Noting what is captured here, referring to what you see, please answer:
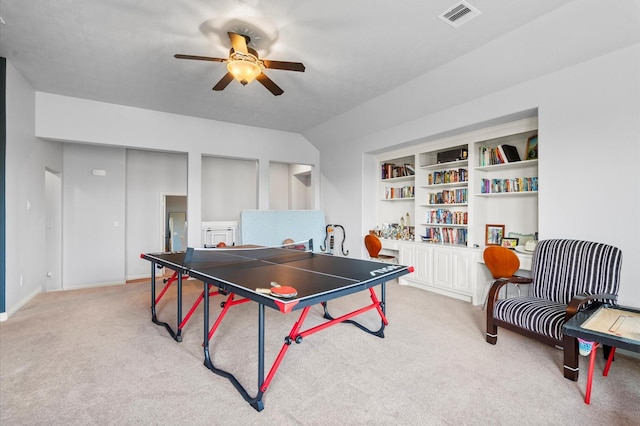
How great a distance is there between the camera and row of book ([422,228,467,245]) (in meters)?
4.61

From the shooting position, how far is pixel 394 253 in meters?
5.66

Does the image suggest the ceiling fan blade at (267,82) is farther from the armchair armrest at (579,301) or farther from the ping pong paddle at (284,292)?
the armchair armrest at (579,301)

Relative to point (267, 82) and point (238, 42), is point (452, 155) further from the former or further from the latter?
point (238, 42)

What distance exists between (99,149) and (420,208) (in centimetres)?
608

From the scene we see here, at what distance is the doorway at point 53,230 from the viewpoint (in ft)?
17.6

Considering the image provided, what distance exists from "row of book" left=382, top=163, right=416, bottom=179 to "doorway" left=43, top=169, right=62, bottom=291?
588 cm

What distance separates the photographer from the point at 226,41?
9.87 ft

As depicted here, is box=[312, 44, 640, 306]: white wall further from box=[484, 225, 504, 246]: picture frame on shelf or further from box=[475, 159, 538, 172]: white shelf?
box=[484, 225, 504, 246]: picture frame on shelf

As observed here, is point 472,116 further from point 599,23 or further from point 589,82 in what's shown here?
point 599,23

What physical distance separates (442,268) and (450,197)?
3.56 ft

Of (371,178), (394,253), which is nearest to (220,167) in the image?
(371,178)

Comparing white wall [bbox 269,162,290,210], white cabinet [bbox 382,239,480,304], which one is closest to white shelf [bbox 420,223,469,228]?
white cabinet [bbox 382,239,480,304]

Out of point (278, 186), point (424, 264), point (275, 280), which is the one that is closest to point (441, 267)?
point (424, 264)

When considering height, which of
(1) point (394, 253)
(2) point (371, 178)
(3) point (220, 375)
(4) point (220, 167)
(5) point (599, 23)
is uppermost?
(5) point (599, 23)
